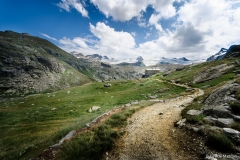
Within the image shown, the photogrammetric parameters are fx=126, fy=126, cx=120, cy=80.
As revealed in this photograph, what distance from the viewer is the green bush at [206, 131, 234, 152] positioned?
30.0 ft

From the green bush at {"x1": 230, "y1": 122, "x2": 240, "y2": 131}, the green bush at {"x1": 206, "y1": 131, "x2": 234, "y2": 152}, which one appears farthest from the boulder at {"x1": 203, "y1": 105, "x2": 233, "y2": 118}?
the green bush at {"x1": 206, "y1": 131, "x2": 234, "y2": 152}

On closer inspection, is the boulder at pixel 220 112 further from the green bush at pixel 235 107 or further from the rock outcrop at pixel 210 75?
the rock outcrop at pixel 210 75

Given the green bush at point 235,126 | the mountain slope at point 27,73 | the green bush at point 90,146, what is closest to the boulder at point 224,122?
the green bush at point 235,126

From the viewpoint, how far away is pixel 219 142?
377 inches

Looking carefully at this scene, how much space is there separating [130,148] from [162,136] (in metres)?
3.74

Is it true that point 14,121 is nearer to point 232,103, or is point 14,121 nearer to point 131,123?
point 131,123

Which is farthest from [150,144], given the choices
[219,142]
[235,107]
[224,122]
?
[235,107]

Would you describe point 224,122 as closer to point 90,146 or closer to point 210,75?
point 90,146

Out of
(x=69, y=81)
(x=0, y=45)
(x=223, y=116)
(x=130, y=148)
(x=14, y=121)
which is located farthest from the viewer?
(x=69, y=81)

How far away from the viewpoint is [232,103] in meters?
13.4

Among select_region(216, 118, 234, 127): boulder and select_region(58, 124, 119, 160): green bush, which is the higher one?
select_region(216, 118, 234, 127): boulder

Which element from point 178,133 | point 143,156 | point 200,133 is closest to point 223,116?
point 200,133

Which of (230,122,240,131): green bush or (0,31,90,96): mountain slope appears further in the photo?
(0,31,90,96): mountain slope

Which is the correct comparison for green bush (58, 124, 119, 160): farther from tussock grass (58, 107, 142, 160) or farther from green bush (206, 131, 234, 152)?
green bush (206, 131, 234, 152)
